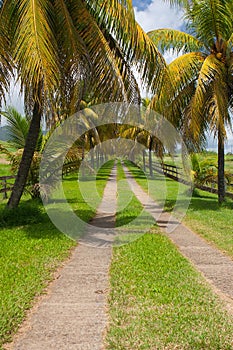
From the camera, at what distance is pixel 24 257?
5.01 meters

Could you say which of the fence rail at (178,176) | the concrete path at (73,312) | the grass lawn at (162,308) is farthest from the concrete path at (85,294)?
the fence rail at (178,176)

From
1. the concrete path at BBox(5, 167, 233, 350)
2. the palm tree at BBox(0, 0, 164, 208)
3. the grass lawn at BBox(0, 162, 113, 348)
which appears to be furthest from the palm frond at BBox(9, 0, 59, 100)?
the concrete path at BBox(5, 167, 233, 350)

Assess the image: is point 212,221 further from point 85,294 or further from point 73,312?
point 73,312

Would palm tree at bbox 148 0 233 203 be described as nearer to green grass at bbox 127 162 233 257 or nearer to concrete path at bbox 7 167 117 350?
green grass at bbox 127 162 233 257

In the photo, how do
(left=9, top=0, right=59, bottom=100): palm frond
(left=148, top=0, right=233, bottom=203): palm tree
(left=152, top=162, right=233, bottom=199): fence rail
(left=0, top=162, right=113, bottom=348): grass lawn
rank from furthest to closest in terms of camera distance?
(left=152, top=162, right=233, bottom=199): fence rail, (left=148, top=0, right=233, bottom=203): palm tree, (left=9, top=0, right=59, bottom=100): palm frond, (left=0, top=162, right=113, bottom=348): grass lawn

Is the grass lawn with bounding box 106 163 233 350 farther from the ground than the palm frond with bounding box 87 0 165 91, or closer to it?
closer to it

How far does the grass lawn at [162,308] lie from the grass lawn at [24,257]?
0.91 metres

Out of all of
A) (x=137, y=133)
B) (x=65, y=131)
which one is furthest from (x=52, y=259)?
(x=137, y=133)

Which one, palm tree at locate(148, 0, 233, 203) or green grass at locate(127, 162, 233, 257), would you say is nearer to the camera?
green grass at locate(127, 162, 233, 257)

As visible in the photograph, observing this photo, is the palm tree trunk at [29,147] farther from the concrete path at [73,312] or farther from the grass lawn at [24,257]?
the concrete path at [73,312]

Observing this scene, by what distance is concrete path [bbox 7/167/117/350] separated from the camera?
9.01ft

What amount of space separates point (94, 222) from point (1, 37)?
4738 millimetres

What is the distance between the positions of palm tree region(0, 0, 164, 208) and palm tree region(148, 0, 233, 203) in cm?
188

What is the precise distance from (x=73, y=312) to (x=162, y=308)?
0.93 metres
